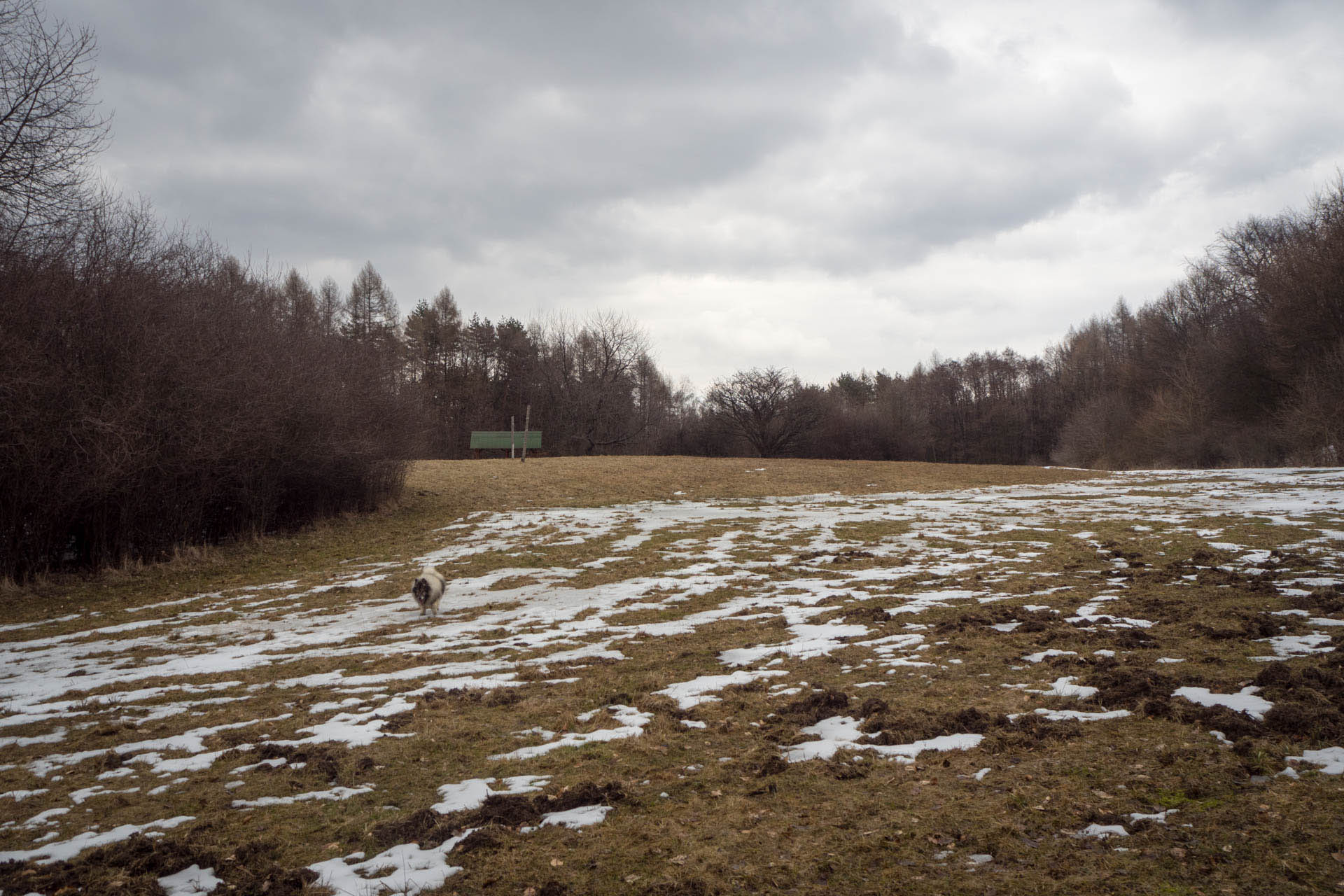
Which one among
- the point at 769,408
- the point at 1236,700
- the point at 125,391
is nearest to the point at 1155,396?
the point at 769,408

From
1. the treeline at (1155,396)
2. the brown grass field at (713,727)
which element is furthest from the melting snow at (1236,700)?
the treeline at (1155,396)

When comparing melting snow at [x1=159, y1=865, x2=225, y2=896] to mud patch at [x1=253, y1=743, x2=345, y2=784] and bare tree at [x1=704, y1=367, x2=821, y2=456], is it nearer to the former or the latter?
mud patch at [x1=253, y1=743, x2=345, y2=784]

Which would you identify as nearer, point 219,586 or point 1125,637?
point 1125,637

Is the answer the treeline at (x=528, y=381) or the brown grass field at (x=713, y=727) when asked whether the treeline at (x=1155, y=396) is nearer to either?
the treeline at (x=528, y=381)

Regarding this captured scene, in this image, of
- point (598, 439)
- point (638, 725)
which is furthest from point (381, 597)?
point (598, 439)

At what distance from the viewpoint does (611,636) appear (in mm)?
7750

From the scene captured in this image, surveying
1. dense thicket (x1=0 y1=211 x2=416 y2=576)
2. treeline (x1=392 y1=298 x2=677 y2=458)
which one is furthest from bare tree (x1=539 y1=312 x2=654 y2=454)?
dense thicket (x1=0 y1=211 x2=416 y2=576)

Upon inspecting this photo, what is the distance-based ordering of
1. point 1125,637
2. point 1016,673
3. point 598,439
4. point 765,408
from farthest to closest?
point 598,439
point 765,408
point 1125,637
point 1016,673

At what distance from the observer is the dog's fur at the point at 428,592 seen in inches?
367

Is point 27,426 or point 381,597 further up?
point 27,426

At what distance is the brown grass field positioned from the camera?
3035mm

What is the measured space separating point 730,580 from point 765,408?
32634 mm

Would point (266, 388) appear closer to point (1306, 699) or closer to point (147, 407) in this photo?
point (147, 407)

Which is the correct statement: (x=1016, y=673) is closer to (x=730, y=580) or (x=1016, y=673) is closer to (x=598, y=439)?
(x=730, y=580)
